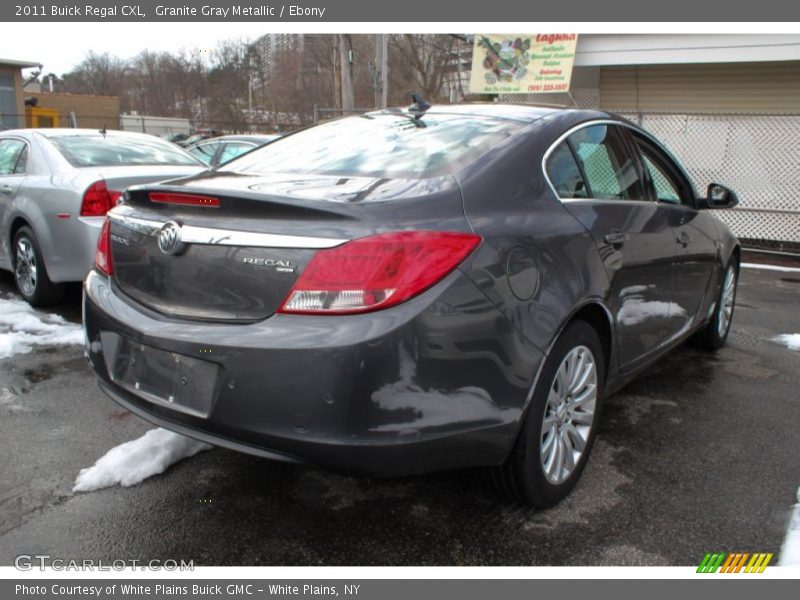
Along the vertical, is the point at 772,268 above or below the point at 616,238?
below

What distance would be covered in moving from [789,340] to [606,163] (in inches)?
117

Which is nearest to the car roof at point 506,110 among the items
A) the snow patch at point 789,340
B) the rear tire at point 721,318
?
the rear tire at point 721,318

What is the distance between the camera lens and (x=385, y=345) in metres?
2.01

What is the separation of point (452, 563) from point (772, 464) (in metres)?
1.76

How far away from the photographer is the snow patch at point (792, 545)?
2371mm

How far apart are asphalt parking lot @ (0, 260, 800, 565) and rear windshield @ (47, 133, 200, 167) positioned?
7.84ft

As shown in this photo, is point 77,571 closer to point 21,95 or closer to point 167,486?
point 167,486

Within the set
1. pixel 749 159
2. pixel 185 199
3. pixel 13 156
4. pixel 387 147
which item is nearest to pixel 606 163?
pixel 387 147

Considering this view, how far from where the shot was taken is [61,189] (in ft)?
16.9

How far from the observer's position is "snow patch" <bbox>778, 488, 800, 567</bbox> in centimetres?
237

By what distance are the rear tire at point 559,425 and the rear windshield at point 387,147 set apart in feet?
2.63

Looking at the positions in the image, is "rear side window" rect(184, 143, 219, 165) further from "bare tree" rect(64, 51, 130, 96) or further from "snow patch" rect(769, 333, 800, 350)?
"bare tree" rect(64, 51, 130, 96)

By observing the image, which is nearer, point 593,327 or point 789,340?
point 593,327

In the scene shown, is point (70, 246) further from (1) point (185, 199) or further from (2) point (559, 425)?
(2) point (559, 425)
